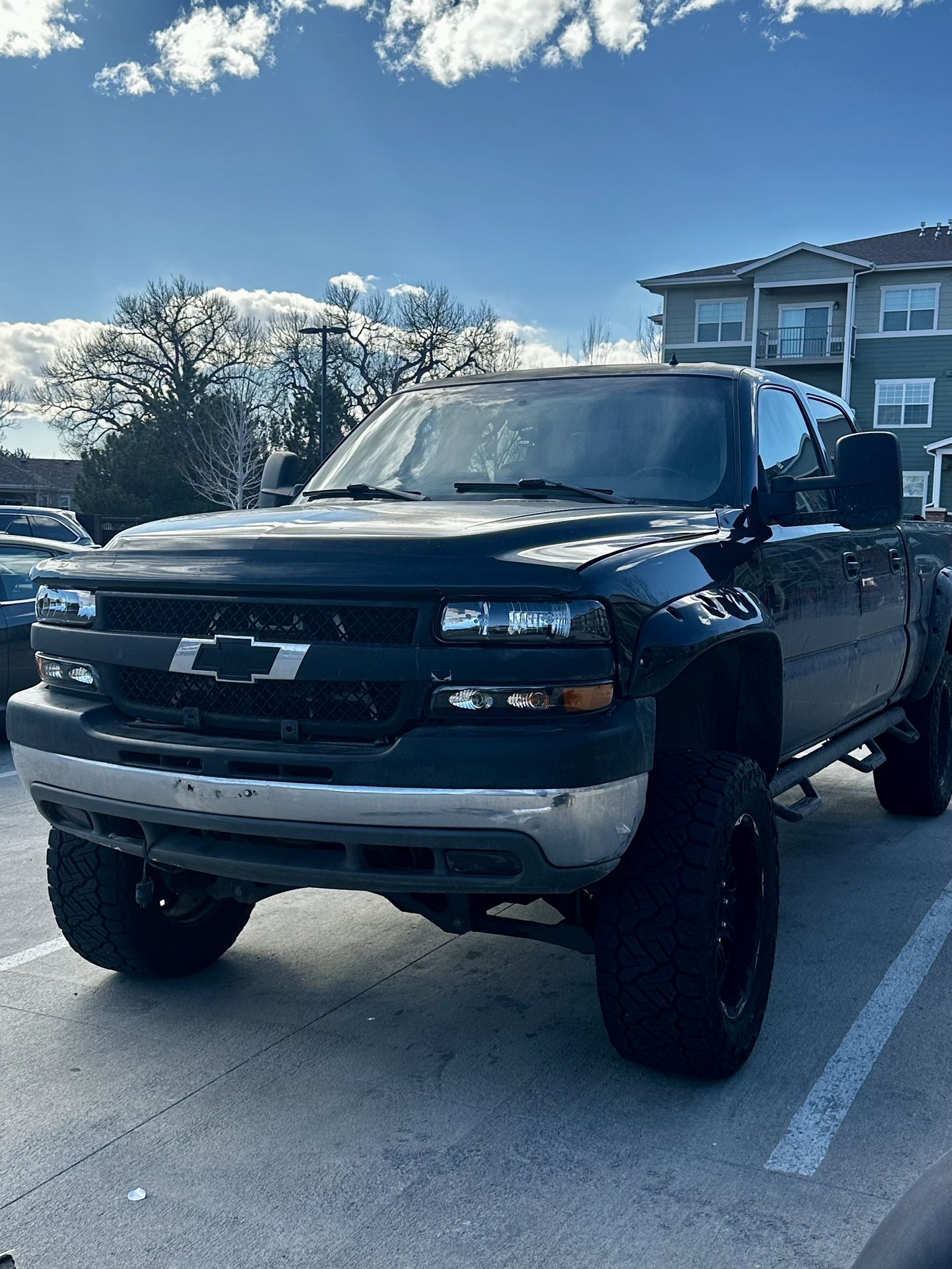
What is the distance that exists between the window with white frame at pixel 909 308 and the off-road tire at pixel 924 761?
115ft

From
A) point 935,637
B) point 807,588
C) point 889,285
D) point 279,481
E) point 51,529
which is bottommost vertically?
point 51,529

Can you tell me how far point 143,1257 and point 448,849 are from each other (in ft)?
3.41

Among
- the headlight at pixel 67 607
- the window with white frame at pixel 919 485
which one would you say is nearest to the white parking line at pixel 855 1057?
the headlight at pixel 67 607

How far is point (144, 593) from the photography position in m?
3.29

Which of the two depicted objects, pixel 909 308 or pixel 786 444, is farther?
pixel 909 308

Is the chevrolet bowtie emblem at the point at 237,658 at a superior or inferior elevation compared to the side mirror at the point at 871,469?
inferior

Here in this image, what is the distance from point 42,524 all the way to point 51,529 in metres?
0.13

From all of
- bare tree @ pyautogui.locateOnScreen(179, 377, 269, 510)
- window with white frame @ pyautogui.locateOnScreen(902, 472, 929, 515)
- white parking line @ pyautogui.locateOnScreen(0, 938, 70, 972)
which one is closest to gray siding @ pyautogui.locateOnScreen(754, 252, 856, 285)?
window with white frame @ pyautogui.locateOnScreen(902, 472, 929, 515)

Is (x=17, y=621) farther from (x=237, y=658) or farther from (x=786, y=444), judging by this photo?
(x=237, y=658)

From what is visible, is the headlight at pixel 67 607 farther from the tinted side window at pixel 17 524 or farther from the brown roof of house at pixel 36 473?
the brown roof of house at pixel 36 473

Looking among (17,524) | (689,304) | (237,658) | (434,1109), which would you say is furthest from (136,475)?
(434,1109)

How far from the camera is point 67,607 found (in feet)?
11.5

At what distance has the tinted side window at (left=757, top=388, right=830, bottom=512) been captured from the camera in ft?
14.8

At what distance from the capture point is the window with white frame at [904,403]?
3822 cm
